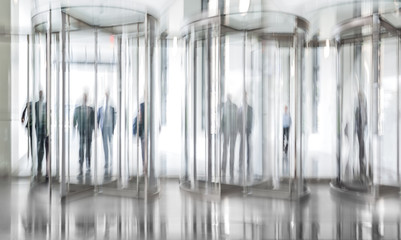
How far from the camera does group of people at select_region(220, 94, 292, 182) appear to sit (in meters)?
5.96

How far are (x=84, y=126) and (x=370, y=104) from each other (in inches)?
163

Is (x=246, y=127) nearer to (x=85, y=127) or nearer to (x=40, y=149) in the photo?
(x=85, y=127)

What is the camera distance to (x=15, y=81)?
260 inches

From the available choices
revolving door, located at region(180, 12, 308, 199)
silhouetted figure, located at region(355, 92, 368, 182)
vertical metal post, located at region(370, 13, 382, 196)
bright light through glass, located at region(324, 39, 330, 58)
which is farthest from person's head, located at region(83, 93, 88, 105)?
vertical metal post, located at region(370, 13, 382, 196)

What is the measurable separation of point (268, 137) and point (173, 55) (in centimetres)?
204

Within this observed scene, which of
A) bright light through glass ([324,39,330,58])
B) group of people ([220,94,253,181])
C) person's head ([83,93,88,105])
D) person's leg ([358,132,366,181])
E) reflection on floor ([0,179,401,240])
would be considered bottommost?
reflection on floor ([0,179,401,240])

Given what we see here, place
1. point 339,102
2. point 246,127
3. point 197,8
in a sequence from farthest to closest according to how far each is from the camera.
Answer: point 197,8 < point 339,102 < point 246,127

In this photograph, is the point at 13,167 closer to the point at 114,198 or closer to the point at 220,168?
the point at 114,198

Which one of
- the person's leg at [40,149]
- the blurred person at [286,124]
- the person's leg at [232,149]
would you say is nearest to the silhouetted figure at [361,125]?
the blurred person at [286,124]

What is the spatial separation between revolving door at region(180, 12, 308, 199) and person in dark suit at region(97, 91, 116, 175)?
52.4 inches

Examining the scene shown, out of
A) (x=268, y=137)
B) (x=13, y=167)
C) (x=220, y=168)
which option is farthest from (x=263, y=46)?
(x=13, y=167)

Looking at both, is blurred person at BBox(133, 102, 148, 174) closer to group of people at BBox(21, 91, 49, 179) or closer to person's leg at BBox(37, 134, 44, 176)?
group of people at BBox(21, 91, 49, 179)

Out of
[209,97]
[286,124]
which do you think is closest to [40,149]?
[209,97]

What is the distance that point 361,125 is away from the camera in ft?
20.1
